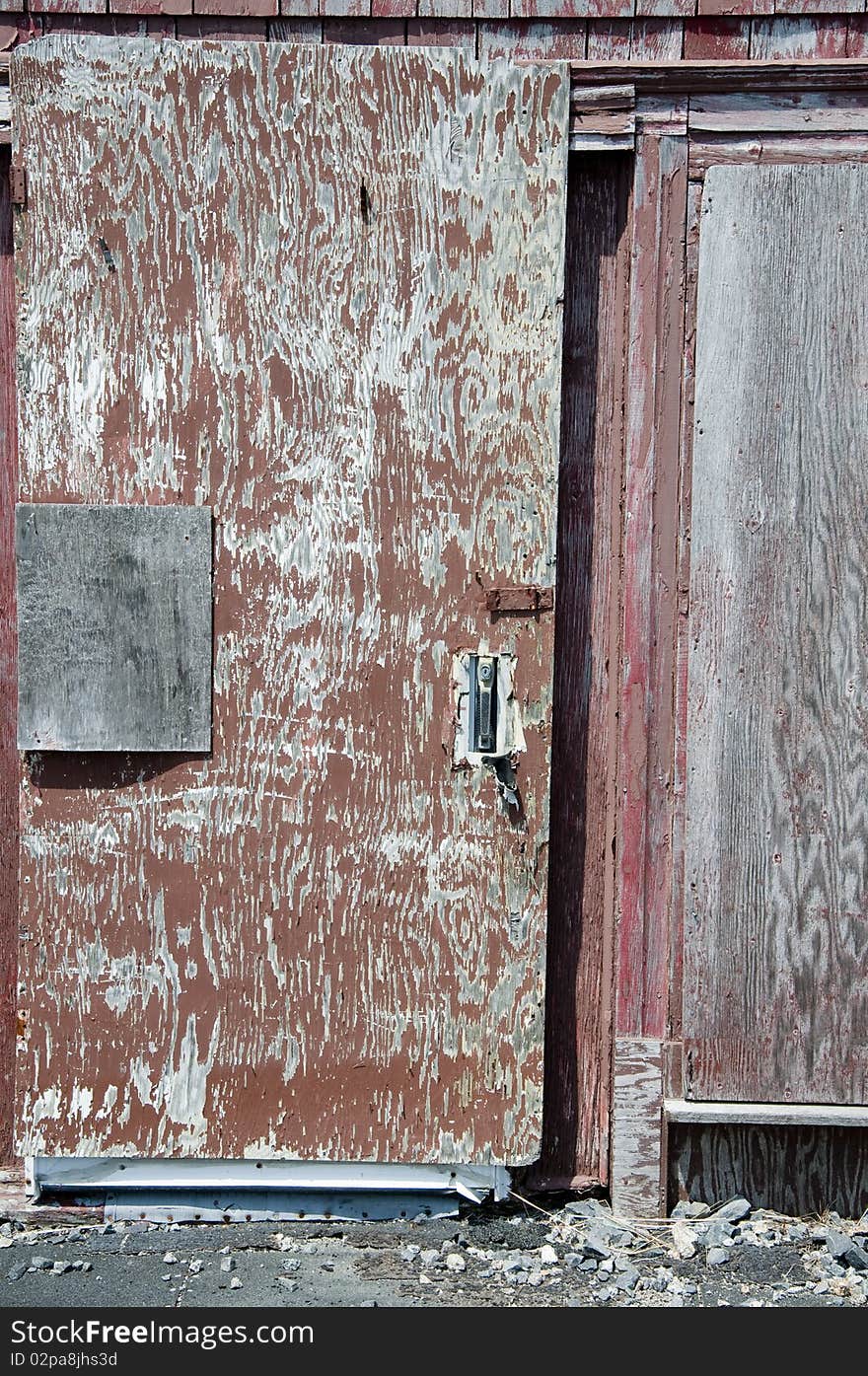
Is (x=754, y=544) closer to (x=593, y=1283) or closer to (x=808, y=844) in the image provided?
(x=808, y=844)

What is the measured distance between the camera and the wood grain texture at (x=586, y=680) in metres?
2.54

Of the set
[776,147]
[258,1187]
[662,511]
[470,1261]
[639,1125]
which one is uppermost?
[776,147]

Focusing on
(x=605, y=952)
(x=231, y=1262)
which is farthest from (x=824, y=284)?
(x=231, y=1262)

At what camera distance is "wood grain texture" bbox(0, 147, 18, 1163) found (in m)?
2.56

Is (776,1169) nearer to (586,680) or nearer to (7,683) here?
(586,680)

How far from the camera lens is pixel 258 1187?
2570mm

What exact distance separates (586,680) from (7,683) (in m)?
1.36

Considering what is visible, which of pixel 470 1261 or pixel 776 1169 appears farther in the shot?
pixel 776 1169

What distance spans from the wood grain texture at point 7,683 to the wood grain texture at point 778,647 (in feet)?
5.16

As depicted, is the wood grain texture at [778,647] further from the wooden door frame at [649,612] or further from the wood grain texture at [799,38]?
the wood grain texture at [799,38]

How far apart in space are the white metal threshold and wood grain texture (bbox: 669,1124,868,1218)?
44cm

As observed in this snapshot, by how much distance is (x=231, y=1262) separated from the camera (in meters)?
2.43

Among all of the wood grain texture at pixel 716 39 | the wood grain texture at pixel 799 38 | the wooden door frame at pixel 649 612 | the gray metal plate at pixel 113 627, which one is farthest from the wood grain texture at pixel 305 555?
the wood grain texture at pixel 799 38

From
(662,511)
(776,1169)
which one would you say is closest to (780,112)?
(662,511)
